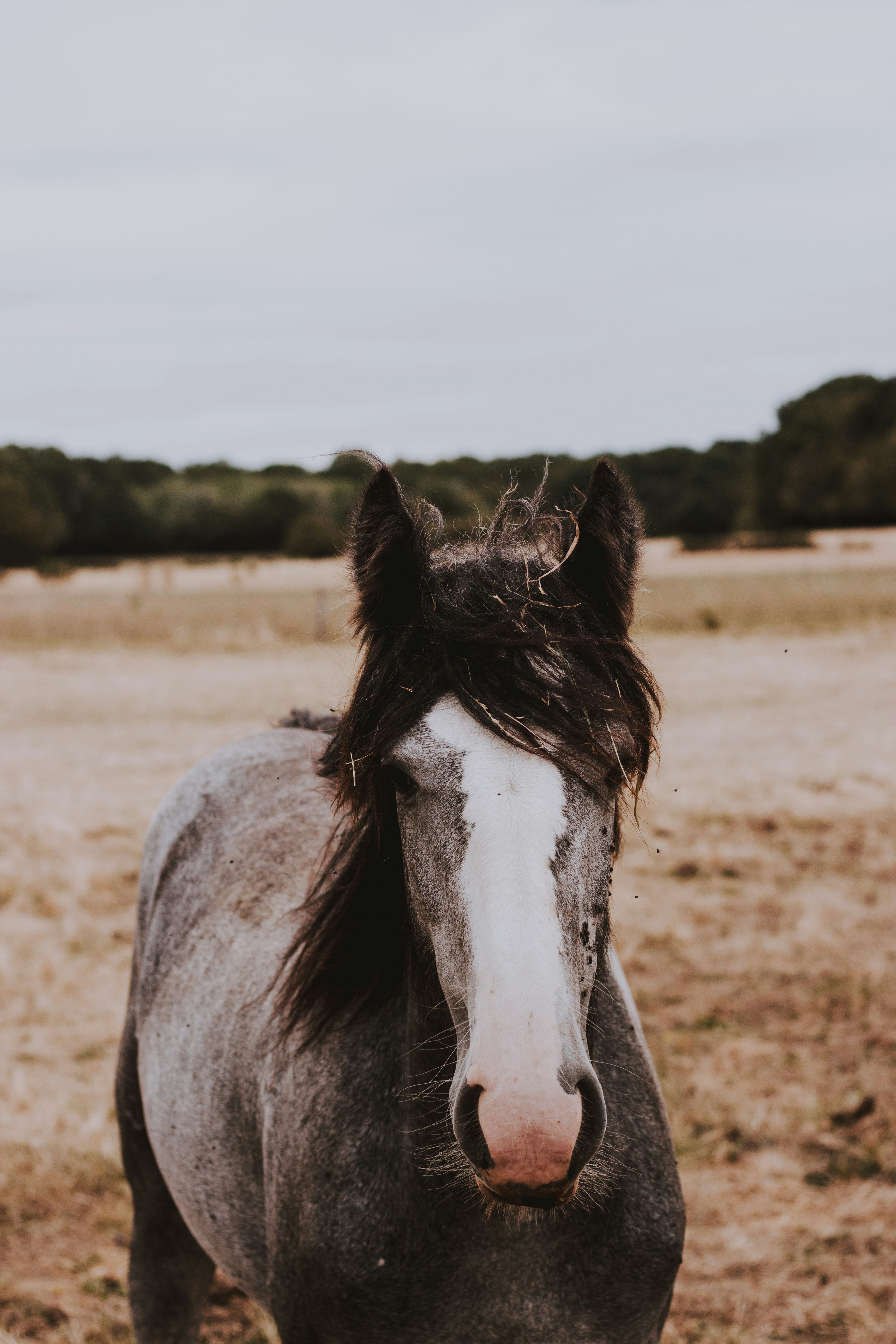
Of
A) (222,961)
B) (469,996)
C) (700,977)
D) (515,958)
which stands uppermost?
(515,958)

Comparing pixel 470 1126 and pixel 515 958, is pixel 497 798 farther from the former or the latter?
pixel 470 1126

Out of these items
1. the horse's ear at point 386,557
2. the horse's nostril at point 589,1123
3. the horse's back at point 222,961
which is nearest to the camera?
the horse's nostril at point 589,1123

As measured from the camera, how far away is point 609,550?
7.16 feet

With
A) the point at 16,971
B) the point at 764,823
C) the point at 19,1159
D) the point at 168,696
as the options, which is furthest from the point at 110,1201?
the point at 168,696

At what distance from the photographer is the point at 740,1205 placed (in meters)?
4.55

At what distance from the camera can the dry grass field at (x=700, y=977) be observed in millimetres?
4133

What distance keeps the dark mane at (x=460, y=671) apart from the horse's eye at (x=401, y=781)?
0.03 m

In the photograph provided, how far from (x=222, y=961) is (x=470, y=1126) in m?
1.67

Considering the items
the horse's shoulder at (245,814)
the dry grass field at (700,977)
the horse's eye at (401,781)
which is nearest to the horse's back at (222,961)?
the horse's shoulder at (245,814)

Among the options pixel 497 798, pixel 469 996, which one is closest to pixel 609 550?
pixel 497 798

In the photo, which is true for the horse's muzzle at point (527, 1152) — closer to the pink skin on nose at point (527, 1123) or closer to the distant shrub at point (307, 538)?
the pink skin on nose at point (527, 1123)

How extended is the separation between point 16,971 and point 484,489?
576cm

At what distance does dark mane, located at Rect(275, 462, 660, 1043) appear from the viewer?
200cm

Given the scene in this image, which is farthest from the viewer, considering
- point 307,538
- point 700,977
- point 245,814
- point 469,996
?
point 307,538
